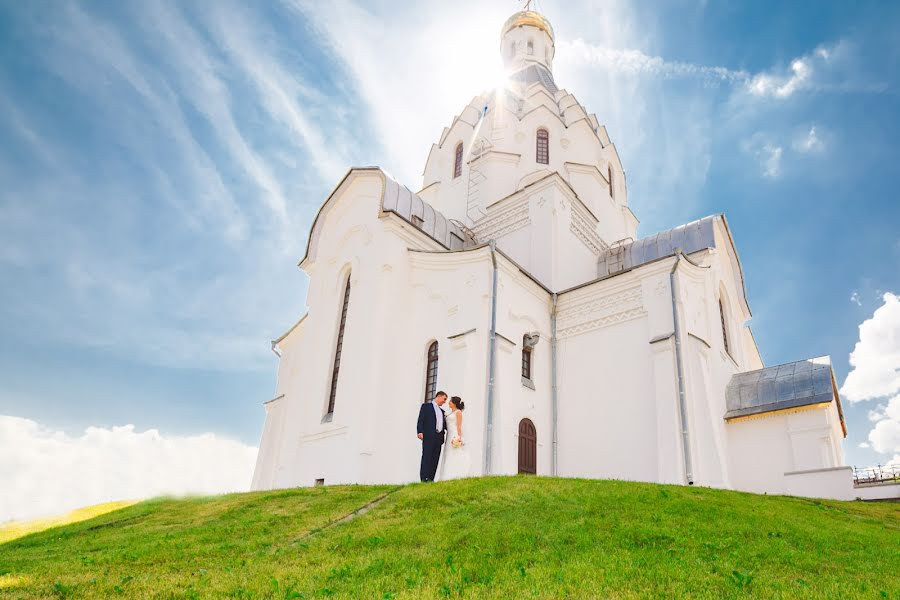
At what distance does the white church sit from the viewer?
1352 centimetres

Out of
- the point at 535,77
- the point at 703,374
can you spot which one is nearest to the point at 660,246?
the point at 703,374

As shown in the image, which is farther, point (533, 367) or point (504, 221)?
point (504, 221)

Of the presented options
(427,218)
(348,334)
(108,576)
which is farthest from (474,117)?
(108,576)

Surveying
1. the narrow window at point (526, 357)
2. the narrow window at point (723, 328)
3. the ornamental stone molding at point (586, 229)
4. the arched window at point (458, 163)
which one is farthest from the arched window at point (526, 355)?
the arched window at point (458, 163)

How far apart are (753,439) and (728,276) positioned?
20.7ft

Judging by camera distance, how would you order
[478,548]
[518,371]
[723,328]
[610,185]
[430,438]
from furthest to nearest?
[610,185] < [723,328] < [518,371] < [430,438] < [478,548]

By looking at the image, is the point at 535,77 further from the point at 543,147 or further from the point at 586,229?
the point at 586,229

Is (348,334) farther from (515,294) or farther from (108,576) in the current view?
(108,576)

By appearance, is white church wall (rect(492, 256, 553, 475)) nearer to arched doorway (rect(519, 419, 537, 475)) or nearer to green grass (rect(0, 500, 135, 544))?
arched doorway (rect(519, 419, 537, 475))

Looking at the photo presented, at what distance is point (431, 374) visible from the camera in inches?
573

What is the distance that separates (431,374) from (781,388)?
31.0 ft

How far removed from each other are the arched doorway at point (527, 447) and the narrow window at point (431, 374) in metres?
2.39

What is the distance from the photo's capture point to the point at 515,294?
613 inches

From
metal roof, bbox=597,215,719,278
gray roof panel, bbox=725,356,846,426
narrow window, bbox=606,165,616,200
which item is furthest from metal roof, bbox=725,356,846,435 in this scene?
narrow window, bbox=606,165,616,200
